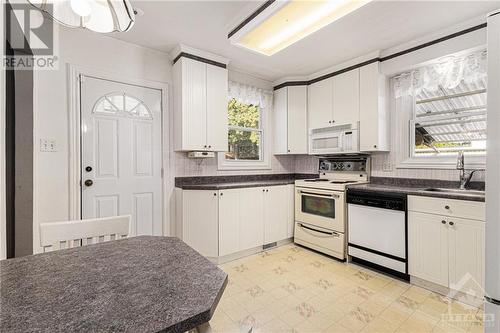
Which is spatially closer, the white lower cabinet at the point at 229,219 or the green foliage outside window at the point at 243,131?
the white lower cabinet at the point at 229,219

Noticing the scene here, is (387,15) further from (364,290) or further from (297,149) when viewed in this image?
(364,290)

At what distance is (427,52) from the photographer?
2.40 m

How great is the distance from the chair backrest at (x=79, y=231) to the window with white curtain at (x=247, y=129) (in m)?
1.96

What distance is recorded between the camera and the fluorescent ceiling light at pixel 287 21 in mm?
1484

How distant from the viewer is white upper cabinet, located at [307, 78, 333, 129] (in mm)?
3170

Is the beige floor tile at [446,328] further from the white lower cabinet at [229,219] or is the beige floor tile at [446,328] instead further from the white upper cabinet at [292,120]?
the white upper cabinet at [292,120]

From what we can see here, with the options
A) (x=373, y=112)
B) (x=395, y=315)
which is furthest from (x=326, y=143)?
(x=395, y=315)

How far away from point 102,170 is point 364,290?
2752mm

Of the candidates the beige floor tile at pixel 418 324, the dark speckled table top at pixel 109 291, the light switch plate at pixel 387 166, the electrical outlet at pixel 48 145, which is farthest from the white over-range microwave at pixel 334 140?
the electrical outlet at pixel 48 145

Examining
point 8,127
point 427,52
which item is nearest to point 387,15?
point 427,52

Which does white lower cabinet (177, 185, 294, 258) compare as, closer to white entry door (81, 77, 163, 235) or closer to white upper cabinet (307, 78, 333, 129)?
white entry door (81, 77, 163, 235)

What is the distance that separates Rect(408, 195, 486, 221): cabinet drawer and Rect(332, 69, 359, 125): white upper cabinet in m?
1.18

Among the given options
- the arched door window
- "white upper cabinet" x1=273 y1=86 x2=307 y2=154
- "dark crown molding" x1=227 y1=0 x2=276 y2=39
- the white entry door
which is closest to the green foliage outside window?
"white upper cabinet" x1=273 y1=86 x2=307 y2=154

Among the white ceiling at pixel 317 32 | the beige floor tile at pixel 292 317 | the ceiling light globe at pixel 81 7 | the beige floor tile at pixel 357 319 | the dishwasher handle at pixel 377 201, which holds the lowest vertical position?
the beige floor tile at pixel 292 317
